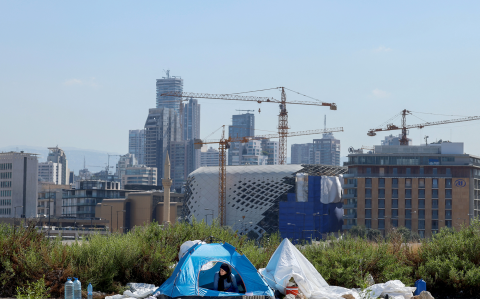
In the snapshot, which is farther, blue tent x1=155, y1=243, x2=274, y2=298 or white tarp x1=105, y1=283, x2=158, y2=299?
white tarp x1=105, y1=283, x2=158, y2=299

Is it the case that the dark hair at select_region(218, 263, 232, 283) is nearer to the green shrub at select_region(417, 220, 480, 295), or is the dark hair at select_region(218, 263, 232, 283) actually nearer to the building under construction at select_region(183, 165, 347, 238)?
the green shrub at select_region(417, 220, 480, 295)

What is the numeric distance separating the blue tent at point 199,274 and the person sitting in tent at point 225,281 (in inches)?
10.1

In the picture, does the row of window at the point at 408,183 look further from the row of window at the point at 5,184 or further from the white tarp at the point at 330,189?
the row of window at the point at 5,184

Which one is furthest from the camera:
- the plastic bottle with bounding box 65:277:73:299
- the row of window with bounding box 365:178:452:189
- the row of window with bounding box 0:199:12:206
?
the row of window with bounding box 0:199:12:206

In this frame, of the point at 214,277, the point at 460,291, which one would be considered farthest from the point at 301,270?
the point at 460,291

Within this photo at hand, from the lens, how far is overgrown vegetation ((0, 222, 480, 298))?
20.5 m

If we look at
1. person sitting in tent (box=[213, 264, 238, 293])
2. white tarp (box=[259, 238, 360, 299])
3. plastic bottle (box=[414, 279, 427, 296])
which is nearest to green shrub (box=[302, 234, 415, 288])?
white tarp (box=[259, 238, 360, 299])

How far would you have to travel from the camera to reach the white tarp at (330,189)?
131m

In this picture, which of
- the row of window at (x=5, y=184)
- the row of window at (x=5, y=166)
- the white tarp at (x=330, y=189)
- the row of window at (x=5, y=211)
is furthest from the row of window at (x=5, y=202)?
the white tarp at (x=330, y=189)

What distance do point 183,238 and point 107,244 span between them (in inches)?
154

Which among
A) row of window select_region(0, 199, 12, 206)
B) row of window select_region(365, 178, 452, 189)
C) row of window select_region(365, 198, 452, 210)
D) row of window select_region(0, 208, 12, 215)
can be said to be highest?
row of window select_region(365, 178, 452, 189)

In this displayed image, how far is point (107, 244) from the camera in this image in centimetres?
2203

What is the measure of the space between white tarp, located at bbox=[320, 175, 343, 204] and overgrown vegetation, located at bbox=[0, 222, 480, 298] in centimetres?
10747

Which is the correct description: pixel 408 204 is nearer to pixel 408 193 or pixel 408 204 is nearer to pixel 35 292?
pixel 408 193
